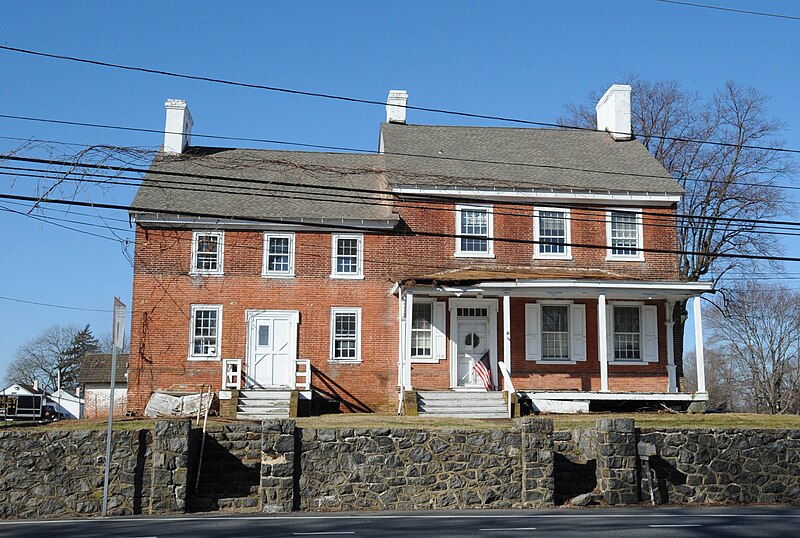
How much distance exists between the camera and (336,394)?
82.5 ft

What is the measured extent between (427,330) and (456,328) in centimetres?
86

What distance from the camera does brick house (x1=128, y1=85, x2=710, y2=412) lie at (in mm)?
24984

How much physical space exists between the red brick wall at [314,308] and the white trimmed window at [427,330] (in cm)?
37

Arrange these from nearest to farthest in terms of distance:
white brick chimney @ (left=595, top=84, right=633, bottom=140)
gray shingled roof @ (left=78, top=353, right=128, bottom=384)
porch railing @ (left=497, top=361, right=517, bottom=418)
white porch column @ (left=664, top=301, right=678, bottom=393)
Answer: porch railing @ (left=497, top=361, right=517, bottom=418) → white porch column @ (left=664, top=301, right=678, bottom=393) → white brick chimney @ (left=595, top=84, right=633, bottom=140) → gray shingled roof @ (left=78, top=353, right=128, bottom=384)

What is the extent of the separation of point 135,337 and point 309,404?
5478 millimetres

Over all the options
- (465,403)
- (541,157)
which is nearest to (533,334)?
(465,403)

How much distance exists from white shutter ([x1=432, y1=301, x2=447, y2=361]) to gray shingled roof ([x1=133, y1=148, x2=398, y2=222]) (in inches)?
115

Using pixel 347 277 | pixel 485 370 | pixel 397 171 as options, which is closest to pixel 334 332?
pixel 347 277

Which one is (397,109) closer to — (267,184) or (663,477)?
(267,184)

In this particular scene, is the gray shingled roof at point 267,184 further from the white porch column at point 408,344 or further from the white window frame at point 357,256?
the white porch column at point 408,344

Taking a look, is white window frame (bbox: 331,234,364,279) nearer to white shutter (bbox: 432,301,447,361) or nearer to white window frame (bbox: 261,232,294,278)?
white window frame (bbox: 261,232,294,278)

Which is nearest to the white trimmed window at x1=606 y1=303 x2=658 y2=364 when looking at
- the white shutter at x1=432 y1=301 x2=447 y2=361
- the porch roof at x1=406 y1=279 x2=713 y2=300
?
the porch roof at x1=406 y1=279 x2=713 y2=300

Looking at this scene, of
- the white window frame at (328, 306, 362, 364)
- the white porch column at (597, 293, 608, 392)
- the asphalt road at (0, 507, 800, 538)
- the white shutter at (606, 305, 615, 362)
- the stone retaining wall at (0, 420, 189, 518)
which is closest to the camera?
the asphalt road at (0, 507, 800, 538)

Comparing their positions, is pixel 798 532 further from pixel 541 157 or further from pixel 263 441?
pixel 541 157
